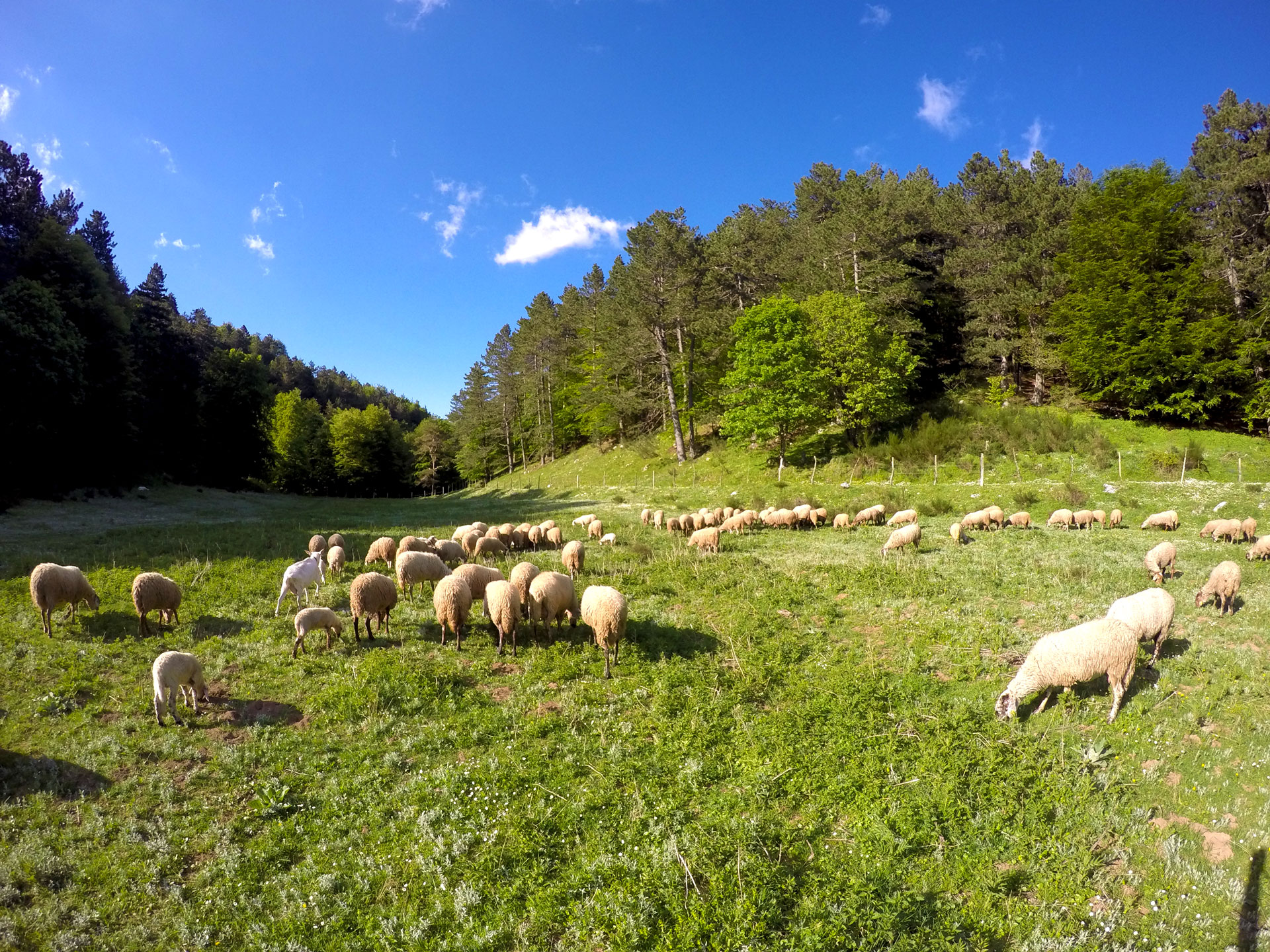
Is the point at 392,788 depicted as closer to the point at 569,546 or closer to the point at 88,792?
the point at 88,792

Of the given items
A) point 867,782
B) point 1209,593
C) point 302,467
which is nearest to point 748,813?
point 867,782

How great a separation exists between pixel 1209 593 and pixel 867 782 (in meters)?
10.9

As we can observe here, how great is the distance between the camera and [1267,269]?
32062 millimetres

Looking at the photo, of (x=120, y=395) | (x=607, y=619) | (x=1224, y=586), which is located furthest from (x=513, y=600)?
(x=120, y=395)

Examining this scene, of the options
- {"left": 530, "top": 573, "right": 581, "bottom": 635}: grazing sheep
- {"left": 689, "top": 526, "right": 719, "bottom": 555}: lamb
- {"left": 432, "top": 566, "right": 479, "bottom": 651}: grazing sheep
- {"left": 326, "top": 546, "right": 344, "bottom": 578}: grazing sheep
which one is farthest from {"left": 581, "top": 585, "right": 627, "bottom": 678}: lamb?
{"left": 326, "top": 546, "right": 344, "bottom": 578}: grazing sheep

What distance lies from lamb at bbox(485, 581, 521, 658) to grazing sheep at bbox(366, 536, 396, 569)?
825 centimetres

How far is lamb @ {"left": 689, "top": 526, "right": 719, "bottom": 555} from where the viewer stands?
1973 cm

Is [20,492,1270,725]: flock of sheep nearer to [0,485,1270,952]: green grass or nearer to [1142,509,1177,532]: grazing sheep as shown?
[1142,509,1177,532]: grazing sheep

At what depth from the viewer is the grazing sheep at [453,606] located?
11.8 m

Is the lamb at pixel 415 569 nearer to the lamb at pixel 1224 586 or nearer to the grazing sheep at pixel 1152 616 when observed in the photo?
the grazing sheep at pixel 1152 616

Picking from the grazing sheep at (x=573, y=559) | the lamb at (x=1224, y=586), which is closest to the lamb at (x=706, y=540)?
the grazing sheep at (x=573, y=559)

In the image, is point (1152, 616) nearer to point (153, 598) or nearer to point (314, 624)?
point (314, 624)

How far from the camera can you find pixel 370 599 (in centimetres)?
1183

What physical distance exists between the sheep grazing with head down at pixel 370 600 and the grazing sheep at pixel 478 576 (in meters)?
1.56
